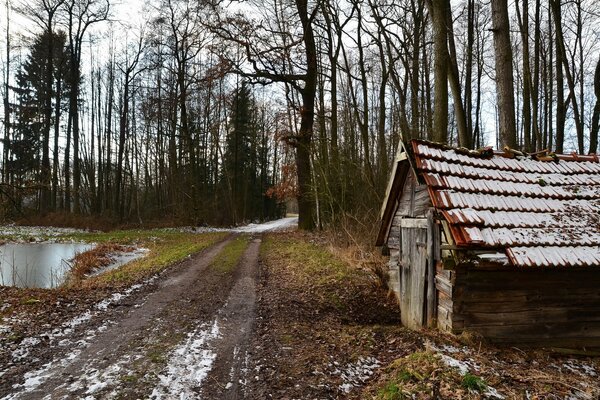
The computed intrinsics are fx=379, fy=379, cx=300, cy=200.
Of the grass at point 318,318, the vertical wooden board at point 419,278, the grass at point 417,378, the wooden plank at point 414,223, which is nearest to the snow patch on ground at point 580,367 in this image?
the grass at point 417,378

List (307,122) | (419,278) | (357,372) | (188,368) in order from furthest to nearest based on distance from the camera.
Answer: (307,122) → (419,278) → (188,368) → (357,372)

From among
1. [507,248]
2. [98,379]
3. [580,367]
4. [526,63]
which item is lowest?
[580,367]

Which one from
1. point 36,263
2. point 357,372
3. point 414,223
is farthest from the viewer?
point 36,263

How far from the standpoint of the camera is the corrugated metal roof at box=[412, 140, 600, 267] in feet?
16.5

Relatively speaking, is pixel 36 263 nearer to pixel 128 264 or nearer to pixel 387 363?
pixel 128 264

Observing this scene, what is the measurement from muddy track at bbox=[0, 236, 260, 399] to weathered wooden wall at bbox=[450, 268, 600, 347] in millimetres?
3206

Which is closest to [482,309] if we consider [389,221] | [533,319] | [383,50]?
[533,319]

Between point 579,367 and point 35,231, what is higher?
point 35,231

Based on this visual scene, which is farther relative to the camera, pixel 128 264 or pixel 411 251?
pixel 128 264

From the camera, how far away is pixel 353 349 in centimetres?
541

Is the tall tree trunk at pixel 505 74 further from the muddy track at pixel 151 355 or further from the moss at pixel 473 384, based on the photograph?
the muddy track at pixel 151 355

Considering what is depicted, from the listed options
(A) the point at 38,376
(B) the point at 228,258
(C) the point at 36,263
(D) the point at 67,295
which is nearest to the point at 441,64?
(B) the point at 228,258

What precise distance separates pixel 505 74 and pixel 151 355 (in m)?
9.06

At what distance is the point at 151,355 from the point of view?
515 cm
